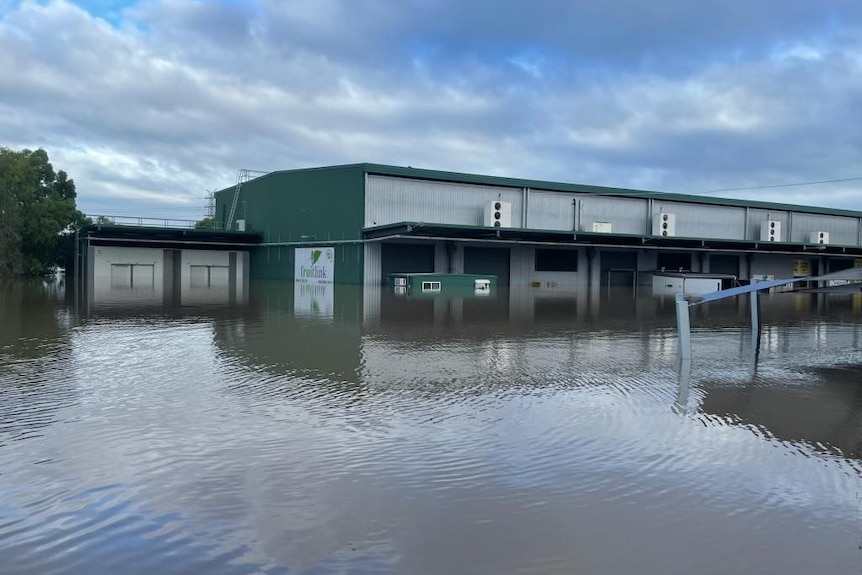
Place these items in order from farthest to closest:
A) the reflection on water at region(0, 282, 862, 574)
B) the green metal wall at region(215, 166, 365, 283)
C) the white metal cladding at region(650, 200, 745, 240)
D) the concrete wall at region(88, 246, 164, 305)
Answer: the white metal cladding at region(650, 200, 745, 240), the concrete wall at region(88, 246, 164, 305), the green metal wall at region(215, 166, 365, 283), the reflection on water at region(0, 282, 862, 574)

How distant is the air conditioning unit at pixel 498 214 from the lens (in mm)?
45906

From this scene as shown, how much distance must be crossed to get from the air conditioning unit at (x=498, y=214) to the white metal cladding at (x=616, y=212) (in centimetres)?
899

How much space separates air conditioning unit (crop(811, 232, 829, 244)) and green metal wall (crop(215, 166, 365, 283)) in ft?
143

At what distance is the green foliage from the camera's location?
5803 cm

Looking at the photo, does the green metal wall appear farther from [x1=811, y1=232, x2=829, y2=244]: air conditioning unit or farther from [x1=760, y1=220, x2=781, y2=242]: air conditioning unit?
[x1=811, y1=232, x2=829, y2=244]: air conditioning unit

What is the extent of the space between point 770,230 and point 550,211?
71.5 ft

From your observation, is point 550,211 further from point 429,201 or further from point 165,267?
point 165,267

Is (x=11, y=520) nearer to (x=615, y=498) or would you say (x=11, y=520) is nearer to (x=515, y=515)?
(x=515, y=515)

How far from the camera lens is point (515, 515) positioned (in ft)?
16.3

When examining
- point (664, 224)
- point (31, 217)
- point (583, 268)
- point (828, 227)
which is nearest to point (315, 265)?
point (583, 268)

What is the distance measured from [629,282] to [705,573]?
52939mm

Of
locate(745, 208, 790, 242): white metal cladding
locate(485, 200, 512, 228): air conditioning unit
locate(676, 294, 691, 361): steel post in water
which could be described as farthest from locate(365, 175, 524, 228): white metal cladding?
locate(676, 294, 691, 361): steel post in water

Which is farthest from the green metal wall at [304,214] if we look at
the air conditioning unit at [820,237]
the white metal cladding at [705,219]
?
the air conditioning unit at [820,237]

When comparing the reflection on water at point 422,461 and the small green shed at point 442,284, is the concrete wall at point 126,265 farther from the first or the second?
the reflection on water at point 422,461
